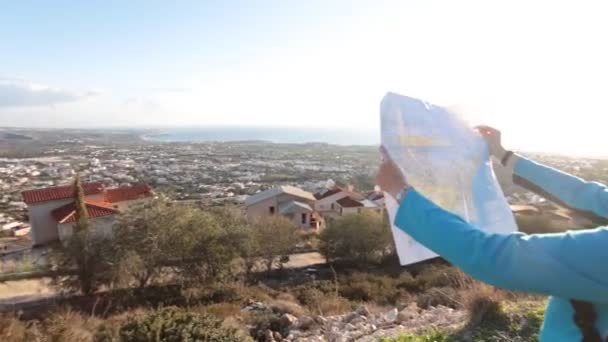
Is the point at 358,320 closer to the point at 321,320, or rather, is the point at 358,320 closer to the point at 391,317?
the point at 391,317

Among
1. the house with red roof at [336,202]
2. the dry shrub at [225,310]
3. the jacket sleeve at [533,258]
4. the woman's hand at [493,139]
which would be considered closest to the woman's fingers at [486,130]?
the woman's hand at [493,139]

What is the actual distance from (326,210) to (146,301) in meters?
17.9

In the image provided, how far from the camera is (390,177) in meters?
1.15

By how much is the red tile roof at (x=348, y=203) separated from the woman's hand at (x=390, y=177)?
81.5 feet

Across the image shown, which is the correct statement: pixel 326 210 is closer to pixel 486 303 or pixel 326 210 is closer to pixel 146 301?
pixel 146 301

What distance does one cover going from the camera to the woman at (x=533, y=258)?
80 cm

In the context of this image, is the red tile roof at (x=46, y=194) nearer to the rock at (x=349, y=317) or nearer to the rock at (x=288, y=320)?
the rock at (x=288, y=320)

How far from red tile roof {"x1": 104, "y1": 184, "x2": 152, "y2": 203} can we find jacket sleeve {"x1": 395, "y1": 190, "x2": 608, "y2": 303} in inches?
872

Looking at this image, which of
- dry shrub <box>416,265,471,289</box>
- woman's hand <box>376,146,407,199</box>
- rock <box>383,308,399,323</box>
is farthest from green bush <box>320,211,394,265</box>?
woman's hand <box>376,146,407,199</box>

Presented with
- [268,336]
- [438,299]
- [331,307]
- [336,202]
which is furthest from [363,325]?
A: [336,202]

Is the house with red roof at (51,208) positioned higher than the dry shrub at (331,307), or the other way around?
the dry shrub at (331,307)

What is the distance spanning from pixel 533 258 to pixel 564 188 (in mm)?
634

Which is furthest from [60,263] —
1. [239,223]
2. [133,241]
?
[239,223]

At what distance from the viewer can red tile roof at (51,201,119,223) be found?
57.2 feet
